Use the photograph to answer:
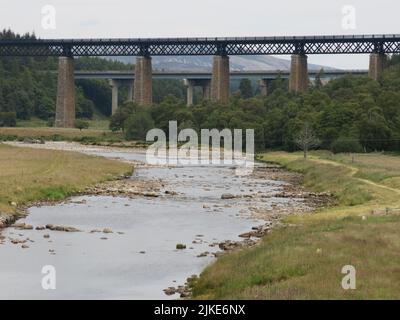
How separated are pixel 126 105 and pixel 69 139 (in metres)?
19.1

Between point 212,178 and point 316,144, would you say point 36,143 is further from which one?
point 212,178

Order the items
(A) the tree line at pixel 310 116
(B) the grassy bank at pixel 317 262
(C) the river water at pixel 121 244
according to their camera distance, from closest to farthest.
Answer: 1. (B) the grassy bank at pixel 317 262
2. (C) the river water at pixel 121 244
3. (A) the tree line at pixel 310 116

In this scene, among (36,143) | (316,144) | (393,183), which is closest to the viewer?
(393,183)

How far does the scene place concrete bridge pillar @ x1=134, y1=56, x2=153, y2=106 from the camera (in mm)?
153125

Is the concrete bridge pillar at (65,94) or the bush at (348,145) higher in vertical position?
the concrete bridge pillar at (65,94)

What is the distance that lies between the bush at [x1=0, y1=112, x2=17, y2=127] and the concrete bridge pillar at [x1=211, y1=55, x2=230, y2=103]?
48266 millimetres

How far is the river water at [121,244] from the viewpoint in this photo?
99.2 ft

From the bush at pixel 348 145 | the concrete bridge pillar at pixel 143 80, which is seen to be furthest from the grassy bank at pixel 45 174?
the concrete bridge pillar at pixel 143 80

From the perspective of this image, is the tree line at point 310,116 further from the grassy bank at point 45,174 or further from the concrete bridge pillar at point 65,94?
the grassy bank at point 45,174

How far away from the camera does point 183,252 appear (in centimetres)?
3772

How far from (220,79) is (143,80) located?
14.3 meters

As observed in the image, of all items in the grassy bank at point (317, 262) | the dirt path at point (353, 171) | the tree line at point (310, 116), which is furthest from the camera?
the tree line at point (310, 116)

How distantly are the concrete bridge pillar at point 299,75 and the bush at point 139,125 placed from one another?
85.3 feet
